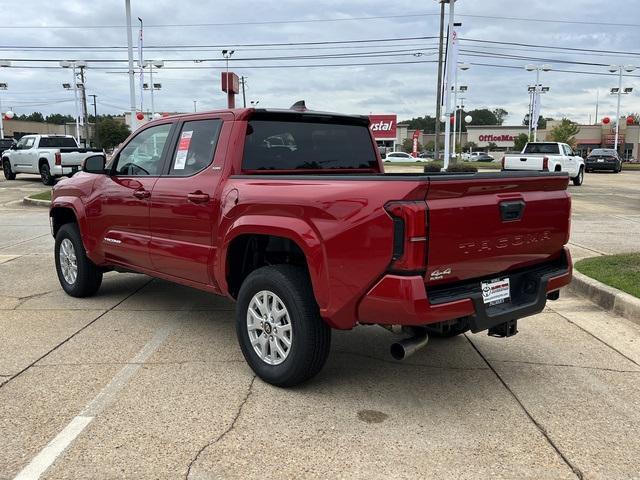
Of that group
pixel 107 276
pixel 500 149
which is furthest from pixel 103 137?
pixel 107 276

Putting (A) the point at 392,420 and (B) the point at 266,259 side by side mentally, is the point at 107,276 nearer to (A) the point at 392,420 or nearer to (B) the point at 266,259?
(B) the point at 266,259

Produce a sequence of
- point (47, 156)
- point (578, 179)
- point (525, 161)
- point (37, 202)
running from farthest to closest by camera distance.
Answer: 1. point (578, 179)
2. point (525, 161)
3. point (47, 156)
4. point (37, 202)

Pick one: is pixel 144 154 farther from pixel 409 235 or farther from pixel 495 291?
pixel 495 291

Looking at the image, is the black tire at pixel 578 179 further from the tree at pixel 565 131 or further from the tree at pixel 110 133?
the tree at pixel 110 133

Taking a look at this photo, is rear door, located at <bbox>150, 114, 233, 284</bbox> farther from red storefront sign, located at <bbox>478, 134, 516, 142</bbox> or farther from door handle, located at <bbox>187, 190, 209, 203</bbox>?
red storefront sign, located at <bbox>478, 134, 516, 142</bbox>

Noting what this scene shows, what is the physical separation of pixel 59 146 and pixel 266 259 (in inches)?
782

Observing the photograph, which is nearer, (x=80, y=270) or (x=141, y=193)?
(x=141, y=193)

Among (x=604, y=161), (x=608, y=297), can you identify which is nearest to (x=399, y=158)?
(x=604, y=161)

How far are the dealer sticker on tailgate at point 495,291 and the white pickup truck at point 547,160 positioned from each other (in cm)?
1720

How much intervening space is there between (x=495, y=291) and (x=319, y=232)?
3.83ft

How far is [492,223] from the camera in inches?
134

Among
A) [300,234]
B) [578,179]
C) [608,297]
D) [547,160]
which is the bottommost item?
[608,297]

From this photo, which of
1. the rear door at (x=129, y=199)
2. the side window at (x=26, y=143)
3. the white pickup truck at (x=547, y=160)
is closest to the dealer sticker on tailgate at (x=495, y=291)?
the rear door at (x=129, y=199)

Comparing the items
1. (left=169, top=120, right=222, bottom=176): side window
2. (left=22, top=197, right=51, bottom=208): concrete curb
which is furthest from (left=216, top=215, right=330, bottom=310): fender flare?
(left=22, top=197, right=51, bottom=208): concrete curb
